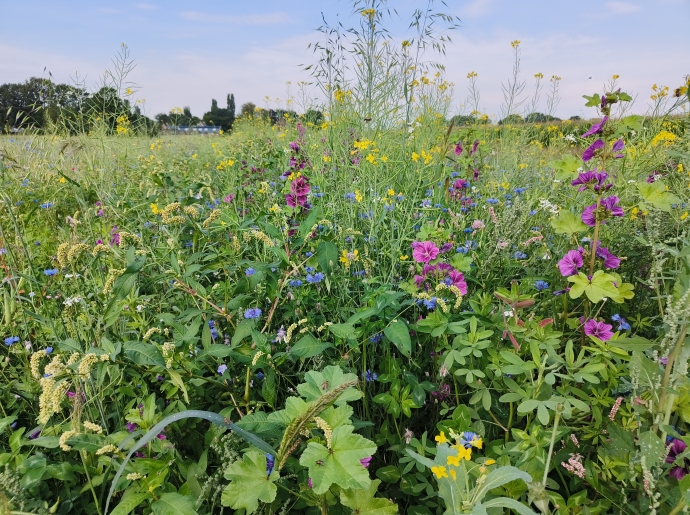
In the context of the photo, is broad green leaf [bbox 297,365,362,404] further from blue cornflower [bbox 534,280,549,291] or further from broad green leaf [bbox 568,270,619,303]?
blue cornflower [bbox 534,280,549,291]

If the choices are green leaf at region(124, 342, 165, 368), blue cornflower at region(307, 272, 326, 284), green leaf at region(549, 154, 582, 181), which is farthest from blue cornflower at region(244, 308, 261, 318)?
green leaf at region(549, 154, 582, 181)

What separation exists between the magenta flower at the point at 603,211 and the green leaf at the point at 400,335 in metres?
0.73

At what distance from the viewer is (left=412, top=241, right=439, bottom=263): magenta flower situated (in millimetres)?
1304

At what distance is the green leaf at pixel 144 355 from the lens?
97 cm

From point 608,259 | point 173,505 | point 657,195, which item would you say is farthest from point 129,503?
point 657,195

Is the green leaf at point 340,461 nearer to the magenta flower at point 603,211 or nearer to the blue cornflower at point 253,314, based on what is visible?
the blue cornflower at point 253,314

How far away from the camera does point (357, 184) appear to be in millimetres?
2225

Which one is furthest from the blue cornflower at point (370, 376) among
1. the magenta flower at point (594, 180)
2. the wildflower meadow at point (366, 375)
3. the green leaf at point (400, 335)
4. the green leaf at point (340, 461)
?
the magenta flower at point (594, 180)

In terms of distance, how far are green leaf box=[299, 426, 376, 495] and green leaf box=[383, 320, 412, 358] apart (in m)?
0.31

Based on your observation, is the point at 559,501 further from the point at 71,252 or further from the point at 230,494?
the point at 71,252

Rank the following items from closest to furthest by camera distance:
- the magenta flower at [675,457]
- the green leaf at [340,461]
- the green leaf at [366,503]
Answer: the green leaf at [340,461]
the green leaf at [366,503]
the magenta flower at [675,457]

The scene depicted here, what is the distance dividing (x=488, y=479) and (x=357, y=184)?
1678mm

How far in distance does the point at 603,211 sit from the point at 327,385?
103 centimetres

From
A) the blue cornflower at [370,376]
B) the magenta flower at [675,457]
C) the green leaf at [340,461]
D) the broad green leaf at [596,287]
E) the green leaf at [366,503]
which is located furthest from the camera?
the blue cornflower at [370,376]
